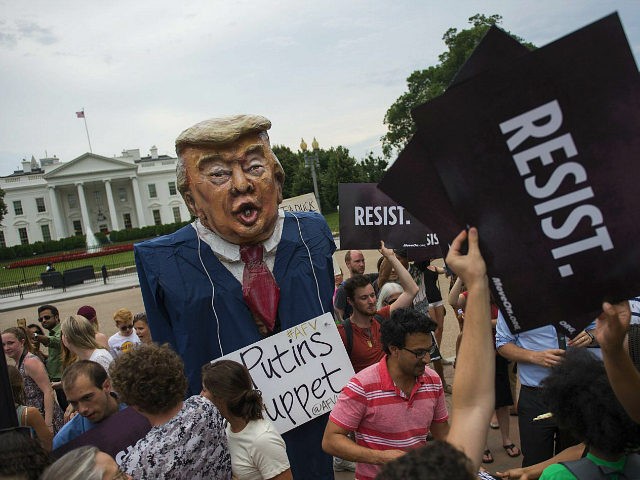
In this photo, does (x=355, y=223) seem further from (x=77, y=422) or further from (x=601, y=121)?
(x=601, y=121)

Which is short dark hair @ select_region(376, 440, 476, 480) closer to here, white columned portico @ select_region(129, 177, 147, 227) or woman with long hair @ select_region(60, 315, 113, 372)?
woman with long hair @ select_region(60, 315, 113, 372)

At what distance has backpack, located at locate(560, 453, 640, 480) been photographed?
1.96 m

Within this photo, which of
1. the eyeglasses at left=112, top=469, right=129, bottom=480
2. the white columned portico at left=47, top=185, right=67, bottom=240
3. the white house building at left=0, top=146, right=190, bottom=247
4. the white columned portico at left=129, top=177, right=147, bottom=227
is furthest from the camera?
the white columned portico at left=129, top=177, right=147, bottom=227

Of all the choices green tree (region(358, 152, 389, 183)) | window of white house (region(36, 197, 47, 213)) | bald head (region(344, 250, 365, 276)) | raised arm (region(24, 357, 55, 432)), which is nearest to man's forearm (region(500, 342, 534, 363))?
bald head (region(344, 250, 365, 276))

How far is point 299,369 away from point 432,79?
1998 inches

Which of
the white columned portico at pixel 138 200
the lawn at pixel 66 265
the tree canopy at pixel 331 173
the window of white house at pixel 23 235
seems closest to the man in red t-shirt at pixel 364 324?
the tree canopy at pixel 331 173

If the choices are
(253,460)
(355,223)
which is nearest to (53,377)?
(355,223)

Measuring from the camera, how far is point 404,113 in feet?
172

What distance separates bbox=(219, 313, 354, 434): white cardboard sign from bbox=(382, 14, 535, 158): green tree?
41.9 m

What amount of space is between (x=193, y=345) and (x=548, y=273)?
256 centimetres

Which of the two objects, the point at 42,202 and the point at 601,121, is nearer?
the point at 601,121

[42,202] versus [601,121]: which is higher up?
[42,202]

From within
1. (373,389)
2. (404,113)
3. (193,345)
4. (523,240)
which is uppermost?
(404,113)

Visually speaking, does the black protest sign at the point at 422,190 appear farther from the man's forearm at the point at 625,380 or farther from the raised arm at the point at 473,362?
the man's forearm at the point at 625,380
